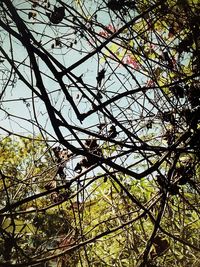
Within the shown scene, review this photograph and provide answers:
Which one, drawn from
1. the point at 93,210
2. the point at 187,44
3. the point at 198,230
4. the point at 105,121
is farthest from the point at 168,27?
the point at 93,210

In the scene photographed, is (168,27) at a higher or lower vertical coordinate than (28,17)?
lower

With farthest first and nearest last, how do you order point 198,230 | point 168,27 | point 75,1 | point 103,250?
1. point 103,250
2. point 198,230
3. point 168,27
4. point 75,1

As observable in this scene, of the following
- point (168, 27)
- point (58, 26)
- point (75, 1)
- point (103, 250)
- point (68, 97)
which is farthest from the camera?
point (103, 250)

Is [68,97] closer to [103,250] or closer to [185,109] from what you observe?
[185,109]

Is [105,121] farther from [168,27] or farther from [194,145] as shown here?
[168,27]

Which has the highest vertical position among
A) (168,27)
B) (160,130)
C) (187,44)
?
(168,27)

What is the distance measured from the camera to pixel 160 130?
5.23 ft

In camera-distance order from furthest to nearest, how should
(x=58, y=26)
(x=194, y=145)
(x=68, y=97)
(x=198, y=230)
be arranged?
1. (x=198, y=230)
2. (x=58, y=26)
3. (x=194, y=145)
4. (x=68, y=97)

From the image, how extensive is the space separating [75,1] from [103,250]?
1.42 meters

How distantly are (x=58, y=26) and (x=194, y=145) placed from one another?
2.13 feet

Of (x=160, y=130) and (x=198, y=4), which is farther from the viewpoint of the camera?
(x=160, y=130)

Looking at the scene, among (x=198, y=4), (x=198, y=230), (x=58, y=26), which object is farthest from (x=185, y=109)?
(x=198, y=230)

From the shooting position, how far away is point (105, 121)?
1.41 m

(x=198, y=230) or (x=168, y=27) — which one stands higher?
(x=168, y=27)
